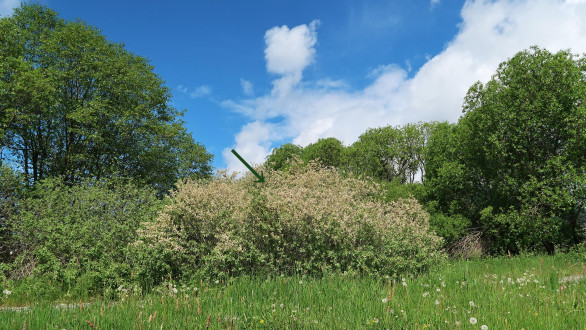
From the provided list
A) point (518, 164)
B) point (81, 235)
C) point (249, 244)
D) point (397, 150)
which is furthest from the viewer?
point (397, 150)

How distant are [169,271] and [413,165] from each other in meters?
31.5

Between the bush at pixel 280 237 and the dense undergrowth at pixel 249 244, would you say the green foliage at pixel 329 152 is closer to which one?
the dense undergrowth at pixel 249 244

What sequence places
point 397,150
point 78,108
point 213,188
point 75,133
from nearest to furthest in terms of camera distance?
point 213,188 < point 78,108 < point 75,133 < point 397,150

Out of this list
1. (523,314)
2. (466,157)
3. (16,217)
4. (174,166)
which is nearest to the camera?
(523,314)

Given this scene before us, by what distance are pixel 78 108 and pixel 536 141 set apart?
26487 mm

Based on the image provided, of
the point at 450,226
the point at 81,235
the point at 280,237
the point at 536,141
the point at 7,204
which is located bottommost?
the point at 450,226

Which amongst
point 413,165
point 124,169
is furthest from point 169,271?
point 413,165

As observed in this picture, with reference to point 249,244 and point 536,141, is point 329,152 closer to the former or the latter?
point 536,141

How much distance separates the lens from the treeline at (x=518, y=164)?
18.1 metres

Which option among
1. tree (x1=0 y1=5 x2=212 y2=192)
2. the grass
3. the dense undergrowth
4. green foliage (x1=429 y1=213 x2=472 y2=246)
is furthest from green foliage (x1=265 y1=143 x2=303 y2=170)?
the grass

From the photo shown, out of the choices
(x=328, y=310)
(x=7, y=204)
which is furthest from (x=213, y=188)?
(x=7, y=204)

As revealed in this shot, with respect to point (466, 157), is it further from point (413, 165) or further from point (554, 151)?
point (413, 165)

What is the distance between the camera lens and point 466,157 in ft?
73.3

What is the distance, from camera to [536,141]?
63.0 ft
